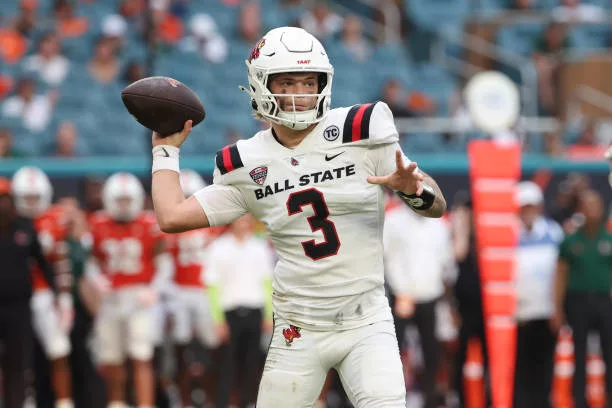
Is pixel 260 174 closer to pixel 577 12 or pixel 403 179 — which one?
pixel 403 179

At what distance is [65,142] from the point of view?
10906 mm

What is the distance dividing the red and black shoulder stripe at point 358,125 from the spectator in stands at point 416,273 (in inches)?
193

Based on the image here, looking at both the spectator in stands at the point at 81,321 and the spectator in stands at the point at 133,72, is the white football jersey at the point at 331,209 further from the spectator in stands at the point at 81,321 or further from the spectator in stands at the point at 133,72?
the spectator in stands at the point at 133,72

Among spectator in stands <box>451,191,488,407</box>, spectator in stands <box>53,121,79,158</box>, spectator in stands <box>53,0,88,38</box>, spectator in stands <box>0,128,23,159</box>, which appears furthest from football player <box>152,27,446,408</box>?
spectator in stands <box>53,0,88,38</box>

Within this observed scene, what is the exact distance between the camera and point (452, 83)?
13.9 m

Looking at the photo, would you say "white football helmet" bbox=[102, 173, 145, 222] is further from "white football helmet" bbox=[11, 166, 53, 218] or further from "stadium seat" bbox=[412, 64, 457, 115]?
"stadium seat" bbox=[412, 64, 457, 115]

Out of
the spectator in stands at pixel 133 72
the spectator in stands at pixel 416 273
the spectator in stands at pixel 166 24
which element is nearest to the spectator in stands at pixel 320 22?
the spectator in stands at pixel 166 24

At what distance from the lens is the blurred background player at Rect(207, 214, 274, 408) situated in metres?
9.21

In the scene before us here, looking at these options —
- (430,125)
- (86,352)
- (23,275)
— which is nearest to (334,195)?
(23,275)

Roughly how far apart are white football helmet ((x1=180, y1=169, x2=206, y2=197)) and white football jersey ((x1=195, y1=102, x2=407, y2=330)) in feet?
16.1

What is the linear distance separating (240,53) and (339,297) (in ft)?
29.5

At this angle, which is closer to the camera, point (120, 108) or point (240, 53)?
point (120, 108)

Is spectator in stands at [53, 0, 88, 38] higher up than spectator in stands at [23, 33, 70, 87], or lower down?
higher up

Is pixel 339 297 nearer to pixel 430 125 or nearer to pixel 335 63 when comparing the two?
pixel 430 125
